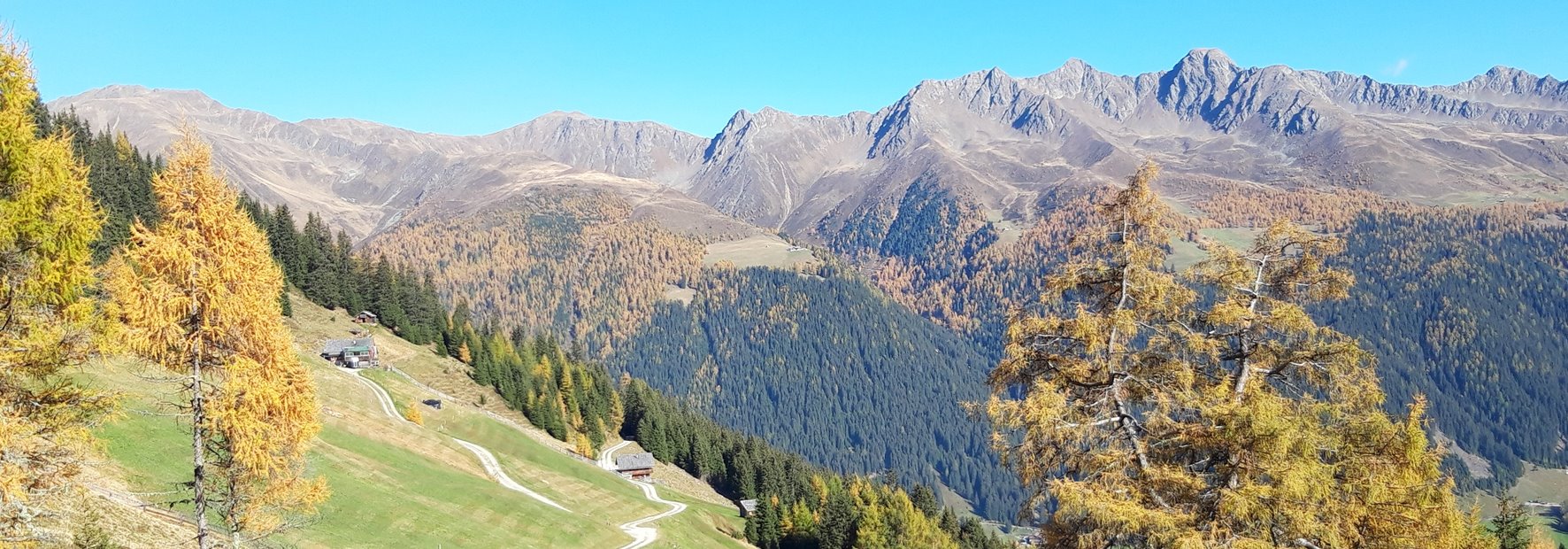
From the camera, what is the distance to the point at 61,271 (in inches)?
570

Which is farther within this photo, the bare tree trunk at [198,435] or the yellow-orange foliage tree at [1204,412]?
the bare tree trunk at [198,435]

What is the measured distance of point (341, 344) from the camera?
289ft

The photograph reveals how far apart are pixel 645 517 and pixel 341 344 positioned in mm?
45925

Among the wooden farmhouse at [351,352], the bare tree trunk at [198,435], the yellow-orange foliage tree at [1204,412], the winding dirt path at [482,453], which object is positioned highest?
the yellow-orange foliage tree at [1204,412]

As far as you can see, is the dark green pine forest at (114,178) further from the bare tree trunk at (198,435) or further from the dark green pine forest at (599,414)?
the bare tree trunk at (198,435)

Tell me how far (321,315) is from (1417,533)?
115 metres

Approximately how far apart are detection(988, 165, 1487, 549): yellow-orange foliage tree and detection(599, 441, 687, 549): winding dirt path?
4415cm

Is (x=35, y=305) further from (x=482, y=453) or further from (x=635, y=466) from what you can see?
(x=635, y=466)

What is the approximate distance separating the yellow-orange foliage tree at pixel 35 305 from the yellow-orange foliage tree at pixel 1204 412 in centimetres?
1712

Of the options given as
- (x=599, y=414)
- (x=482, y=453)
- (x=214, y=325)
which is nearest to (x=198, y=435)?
(x=214, y=325)

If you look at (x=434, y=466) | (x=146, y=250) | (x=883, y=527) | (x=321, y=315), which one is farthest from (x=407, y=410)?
(x=146, y=250)

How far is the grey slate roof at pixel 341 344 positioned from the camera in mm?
86688

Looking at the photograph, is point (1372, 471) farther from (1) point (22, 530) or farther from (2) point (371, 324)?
(2) point (371, 324)

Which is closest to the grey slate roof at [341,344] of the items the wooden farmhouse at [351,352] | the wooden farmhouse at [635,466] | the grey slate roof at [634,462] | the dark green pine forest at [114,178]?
the wooden farmhouse at [351,352]
